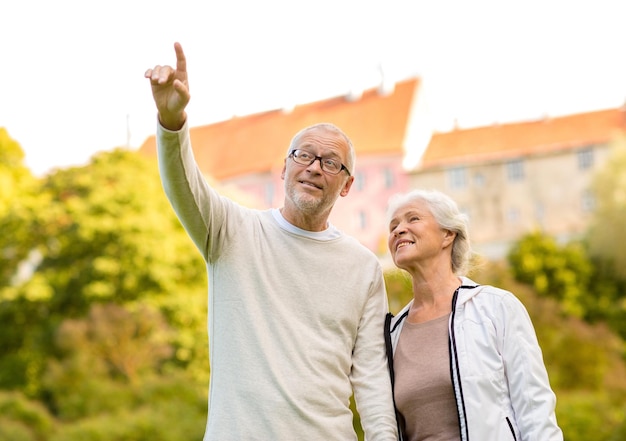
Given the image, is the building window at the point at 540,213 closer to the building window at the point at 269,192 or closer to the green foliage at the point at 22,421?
the building window at the point at 269,192

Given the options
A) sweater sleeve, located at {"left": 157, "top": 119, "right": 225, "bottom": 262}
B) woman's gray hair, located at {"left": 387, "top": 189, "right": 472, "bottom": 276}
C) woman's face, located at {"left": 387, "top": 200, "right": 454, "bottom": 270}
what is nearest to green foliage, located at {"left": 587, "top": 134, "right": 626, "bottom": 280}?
woman's gray hair, located at {"left": 387, "top": 189, "right": 472, "bottom": 276}

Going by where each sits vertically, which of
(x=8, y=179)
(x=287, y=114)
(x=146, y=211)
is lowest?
(x=146, y=211)

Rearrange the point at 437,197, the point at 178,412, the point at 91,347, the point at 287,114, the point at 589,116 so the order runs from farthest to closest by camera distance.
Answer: the point at 287,114 → the point at 589,116 → the point at 91,347 → the point at 178,412 → the point at 437,197

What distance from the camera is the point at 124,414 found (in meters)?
13.2

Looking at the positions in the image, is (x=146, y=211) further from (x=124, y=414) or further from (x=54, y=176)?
(x=124, y=414)

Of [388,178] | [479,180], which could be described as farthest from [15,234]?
[479,180]

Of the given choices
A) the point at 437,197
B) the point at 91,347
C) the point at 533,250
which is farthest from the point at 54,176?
the point at 437,197

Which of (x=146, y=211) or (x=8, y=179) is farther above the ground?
(x=8, y=179)

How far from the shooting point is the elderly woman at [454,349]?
10.1ft

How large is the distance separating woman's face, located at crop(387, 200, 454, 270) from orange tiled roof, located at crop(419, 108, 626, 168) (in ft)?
129

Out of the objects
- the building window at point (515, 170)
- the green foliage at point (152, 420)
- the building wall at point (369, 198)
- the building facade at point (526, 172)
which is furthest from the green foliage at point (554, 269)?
the green foliage at point (152, 420)

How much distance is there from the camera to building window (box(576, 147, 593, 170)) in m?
40.6

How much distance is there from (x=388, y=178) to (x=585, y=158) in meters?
9.30

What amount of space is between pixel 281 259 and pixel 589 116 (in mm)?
43343
